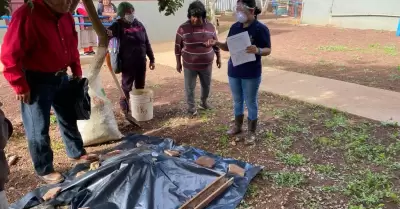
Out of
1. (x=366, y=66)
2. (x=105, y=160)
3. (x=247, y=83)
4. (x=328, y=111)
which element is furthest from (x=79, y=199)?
(x=366, y=66)

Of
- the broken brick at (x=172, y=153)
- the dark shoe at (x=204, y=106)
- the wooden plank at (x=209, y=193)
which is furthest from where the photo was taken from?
the dark shoe at (x=204, y=106)

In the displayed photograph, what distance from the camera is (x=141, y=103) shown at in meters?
4.89

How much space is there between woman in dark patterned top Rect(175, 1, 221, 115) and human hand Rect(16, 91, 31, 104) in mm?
2306

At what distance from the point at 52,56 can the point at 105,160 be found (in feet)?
3.55

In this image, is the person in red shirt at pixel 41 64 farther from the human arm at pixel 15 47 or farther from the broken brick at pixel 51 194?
the broken brick at pixel 51 194

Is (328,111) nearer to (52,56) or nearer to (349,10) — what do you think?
(52,56)

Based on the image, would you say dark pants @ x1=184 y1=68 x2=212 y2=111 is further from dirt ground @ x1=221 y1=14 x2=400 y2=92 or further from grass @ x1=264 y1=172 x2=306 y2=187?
dirt ground @ x1=221 y1=14 x2=400 y2=92

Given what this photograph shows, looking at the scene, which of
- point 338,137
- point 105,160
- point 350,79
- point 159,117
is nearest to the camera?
point 105,160

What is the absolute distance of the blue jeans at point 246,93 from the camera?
3.94 m

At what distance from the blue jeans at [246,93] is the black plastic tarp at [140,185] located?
37.1 inches

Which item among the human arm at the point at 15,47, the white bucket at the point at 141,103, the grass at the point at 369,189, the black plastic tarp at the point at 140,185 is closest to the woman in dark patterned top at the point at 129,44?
the white bucket at the point at 141,103

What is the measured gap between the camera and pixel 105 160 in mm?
3398

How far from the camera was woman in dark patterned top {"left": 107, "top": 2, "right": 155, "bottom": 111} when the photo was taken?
4.52m

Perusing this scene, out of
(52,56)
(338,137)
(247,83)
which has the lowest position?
(338,137)
